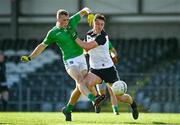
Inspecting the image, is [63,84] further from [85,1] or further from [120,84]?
[120,84]

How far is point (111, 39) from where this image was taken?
33969mm

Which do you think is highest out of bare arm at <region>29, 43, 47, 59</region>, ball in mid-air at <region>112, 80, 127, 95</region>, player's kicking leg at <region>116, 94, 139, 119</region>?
bare arm at <region>29, 43, 47, 59</region>

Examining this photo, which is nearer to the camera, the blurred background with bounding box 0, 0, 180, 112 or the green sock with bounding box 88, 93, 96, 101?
the green sock with bounding box 88, 93, 96, 101

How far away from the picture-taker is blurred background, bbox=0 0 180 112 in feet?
88.4

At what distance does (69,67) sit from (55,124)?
1882 mm

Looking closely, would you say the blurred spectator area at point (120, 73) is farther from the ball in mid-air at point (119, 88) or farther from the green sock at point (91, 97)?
the green sock at point (91, 97)

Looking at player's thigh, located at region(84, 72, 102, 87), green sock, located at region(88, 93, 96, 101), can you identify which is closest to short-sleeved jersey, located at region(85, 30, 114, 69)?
player's thigh, located at region(84, 72, 102, 87)

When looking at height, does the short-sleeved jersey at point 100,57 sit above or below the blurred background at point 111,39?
above

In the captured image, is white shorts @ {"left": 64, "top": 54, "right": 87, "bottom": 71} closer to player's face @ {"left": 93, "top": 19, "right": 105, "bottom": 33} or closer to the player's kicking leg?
player's face @ {"left": 93, "top": 19, "right": 105, "bottom": 33}

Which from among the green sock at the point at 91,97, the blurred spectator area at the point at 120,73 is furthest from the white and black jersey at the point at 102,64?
the blurred spectator area at the point at 120,73

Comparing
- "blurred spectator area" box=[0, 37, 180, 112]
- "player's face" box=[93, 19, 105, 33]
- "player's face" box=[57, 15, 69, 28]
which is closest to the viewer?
"player's face" box=[57, 15, 69, 28]

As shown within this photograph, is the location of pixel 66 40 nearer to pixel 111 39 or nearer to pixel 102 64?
pixel 102 64

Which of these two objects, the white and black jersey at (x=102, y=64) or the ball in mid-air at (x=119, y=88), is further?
the white and black jersey at (x=102, y=64)

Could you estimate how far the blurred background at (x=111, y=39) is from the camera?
1061 inches
